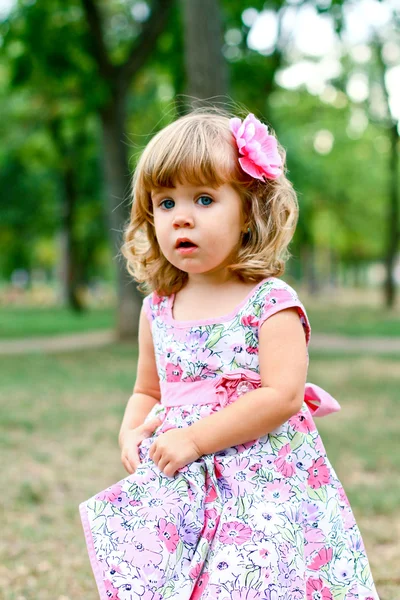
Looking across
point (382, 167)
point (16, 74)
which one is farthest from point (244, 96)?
point (382, 167)

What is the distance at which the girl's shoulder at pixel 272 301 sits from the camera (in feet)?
6.21

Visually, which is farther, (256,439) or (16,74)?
(16,74)

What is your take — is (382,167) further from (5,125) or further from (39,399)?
(39,399)

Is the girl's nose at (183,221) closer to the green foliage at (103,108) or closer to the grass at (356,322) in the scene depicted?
the green foliage at (103,108)

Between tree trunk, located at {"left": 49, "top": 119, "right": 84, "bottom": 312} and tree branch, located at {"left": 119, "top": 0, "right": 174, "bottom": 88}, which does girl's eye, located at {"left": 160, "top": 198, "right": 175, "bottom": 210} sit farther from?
tree trunk, located at {"left": 49, "top": 119, "right": 84, "bottom": 312}

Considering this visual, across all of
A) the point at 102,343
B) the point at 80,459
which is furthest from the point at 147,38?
the point at 80,459

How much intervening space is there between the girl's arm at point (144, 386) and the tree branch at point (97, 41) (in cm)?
1098

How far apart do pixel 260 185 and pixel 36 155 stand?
2138 centimetres

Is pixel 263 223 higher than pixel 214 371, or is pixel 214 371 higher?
pixel 263 223

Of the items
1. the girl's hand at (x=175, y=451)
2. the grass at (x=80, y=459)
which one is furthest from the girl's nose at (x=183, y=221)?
the grass at (x=80, y=459)

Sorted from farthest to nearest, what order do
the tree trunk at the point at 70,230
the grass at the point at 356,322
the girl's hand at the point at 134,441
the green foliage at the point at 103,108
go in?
the tree trunk at the point at 70,230 < the grass at the point at 356,322 < the green foliage at the point at 103,108 < the girl's hand at the point at 134,441

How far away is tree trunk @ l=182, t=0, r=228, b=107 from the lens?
8.13 m

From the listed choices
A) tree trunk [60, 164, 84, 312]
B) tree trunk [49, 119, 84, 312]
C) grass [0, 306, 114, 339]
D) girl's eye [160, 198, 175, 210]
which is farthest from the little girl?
tree trunk [60, 164, 84, 312]

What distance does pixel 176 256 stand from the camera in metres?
1.95
